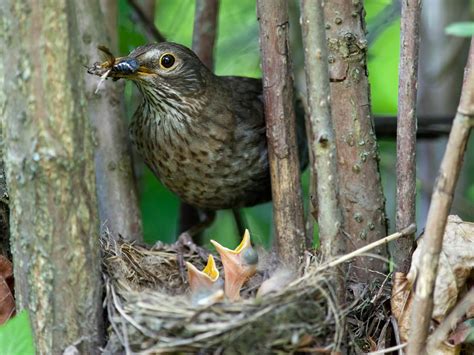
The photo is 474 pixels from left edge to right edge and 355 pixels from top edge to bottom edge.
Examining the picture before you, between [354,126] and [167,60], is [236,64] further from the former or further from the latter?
[354,126]

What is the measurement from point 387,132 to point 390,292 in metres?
1.30

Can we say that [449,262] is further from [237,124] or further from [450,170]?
[237,124]

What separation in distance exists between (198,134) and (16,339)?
1.76m

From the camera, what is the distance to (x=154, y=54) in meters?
3.44

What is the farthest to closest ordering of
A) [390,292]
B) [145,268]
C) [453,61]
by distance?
[453,61]
[145,268]
[390,292]

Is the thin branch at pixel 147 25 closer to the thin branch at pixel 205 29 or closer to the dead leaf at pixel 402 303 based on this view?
the thin branch at pixel 205 29

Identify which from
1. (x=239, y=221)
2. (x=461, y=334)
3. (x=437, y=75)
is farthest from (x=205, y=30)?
(x=461, y=334)

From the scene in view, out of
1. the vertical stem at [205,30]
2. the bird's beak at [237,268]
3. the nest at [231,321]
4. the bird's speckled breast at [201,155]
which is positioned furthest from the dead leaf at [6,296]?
the vertical stem at [205,30]

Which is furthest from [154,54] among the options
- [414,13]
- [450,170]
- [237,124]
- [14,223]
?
[450,170]

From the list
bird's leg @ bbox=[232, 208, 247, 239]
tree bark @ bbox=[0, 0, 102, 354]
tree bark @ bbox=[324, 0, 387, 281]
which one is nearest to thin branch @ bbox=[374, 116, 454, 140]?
bird's leg @ bbox=[232, 208, 247, 239]

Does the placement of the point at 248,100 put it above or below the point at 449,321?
above

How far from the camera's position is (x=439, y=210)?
201cm

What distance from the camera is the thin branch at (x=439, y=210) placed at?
6.44 ft

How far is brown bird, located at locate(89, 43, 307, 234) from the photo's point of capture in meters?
3.61
